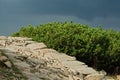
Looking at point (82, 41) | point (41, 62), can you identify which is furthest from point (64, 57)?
point (82, 41)

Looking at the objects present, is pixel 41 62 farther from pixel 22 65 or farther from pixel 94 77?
pixel 94 77

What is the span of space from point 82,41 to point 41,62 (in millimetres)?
3427

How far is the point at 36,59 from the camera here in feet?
45.4

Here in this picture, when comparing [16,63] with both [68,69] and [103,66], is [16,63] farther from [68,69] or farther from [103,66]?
[103,66]

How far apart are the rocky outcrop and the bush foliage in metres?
0.74

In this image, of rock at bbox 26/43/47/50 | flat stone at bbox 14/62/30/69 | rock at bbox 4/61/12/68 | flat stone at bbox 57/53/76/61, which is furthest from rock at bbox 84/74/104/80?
rock at bbox 4/61/12/68

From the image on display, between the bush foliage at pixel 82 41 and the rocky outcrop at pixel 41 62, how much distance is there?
74cm

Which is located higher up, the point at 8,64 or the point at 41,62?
the point at 8,64

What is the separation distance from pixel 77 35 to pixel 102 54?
1294 mm

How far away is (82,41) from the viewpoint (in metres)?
16.6

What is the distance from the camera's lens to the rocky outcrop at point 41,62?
40.7ft

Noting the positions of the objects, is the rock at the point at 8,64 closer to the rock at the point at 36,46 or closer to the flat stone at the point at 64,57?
the flat stone at the point at 64,57

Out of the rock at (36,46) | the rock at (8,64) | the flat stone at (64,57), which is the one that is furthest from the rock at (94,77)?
the rock at (8,64)

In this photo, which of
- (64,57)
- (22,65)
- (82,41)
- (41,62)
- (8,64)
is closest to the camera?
(8,64)
